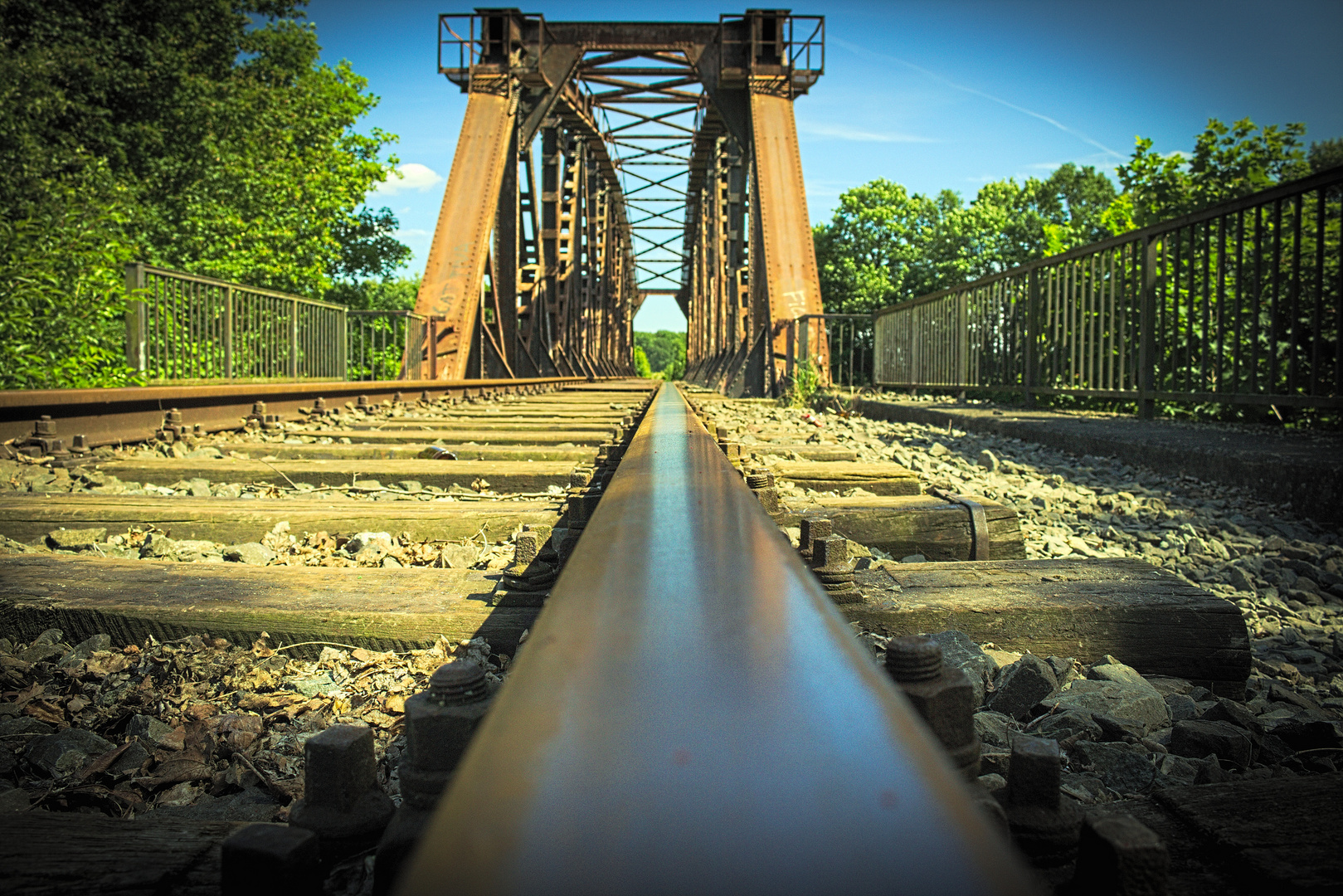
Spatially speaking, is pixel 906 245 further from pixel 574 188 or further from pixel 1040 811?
pixel 1040 811

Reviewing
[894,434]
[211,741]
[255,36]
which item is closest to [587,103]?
[255,36]

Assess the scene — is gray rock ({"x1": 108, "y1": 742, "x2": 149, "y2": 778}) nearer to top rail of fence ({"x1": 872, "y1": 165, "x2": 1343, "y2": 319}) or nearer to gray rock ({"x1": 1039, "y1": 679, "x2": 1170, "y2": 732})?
gray rock ({"x1": 1039, "y1": 679, "x2": 1170, "y2": 732})

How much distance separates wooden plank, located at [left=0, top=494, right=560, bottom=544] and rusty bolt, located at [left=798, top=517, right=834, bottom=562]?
3.11 feet

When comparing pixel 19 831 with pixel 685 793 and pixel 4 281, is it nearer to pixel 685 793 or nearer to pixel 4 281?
pixel 685 793

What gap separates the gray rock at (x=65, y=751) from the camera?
1065mm

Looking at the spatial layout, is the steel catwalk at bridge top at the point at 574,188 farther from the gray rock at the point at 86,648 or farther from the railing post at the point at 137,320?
the gray rock at the point at 86,648

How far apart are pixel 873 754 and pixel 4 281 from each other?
29.7ft

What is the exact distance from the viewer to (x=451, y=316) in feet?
33.1

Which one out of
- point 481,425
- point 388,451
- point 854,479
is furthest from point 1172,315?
point 388,451

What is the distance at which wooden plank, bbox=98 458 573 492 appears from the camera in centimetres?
309

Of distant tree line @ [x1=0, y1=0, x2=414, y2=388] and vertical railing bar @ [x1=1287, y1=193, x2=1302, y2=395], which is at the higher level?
distant tree line @ [x1=0, y1=0, x2=414, y2=388]

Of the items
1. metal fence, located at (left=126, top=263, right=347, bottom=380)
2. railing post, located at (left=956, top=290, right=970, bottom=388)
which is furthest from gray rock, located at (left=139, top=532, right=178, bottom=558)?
railing post, located at (left=956, top=290, right=970, bottom=388)

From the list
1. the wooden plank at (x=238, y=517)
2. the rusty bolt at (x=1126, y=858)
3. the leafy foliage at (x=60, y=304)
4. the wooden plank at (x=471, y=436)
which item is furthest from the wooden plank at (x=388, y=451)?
the leafy foliage at (x=60, y=304)

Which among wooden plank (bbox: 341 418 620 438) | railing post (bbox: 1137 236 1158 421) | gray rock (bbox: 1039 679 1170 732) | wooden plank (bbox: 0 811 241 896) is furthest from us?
railing post (bbox: 1137 236 1158 421)
